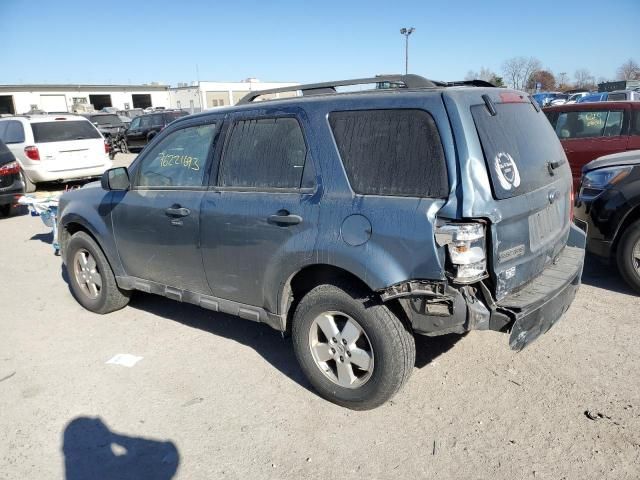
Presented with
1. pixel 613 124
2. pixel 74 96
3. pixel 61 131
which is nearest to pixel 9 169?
pixel 61 131

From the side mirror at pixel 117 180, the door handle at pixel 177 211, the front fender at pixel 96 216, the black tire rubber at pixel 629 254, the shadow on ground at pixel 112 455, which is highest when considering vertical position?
the side mirror at pixel 117 180

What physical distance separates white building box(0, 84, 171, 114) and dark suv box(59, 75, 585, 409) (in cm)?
6264

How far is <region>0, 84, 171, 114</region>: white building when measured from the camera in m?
60.1

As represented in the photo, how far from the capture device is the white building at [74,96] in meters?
60.1

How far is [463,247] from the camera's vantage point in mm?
2578

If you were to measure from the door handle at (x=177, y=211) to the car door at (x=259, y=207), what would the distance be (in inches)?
7.4

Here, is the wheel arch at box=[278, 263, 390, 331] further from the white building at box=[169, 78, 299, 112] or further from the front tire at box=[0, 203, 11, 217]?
the white building at box=[169, 78, 299, 112]

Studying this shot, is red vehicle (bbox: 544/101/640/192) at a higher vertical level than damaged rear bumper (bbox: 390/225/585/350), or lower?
higher

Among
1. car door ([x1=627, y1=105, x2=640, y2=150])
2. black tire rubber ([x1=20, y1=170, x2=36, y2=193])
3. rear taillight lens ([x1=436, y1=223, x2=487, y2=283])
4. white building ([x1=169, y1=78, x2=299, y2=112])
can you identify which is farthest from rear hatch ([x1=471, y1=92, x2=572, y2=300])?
white building ([x1=169, y1=78, x2=299, y2=112])

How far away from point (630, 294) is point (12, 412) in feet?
16.9

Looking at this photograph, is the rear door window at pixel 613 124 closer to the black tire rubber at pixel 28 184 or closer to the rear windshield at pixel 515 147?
the rear windshield at pixel 515 147

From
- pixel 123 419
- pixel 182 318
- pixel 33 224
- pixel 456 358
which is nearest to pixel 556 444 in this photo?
pixel 456 358

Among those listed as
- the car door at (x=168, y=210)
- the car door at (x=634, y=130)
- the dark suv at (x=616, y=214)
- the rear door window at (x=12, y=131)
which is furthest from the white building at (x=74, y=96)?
the dark suv at (x=616, y=214)

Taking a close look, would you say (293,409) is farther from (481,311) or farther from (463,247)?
(463,247)
